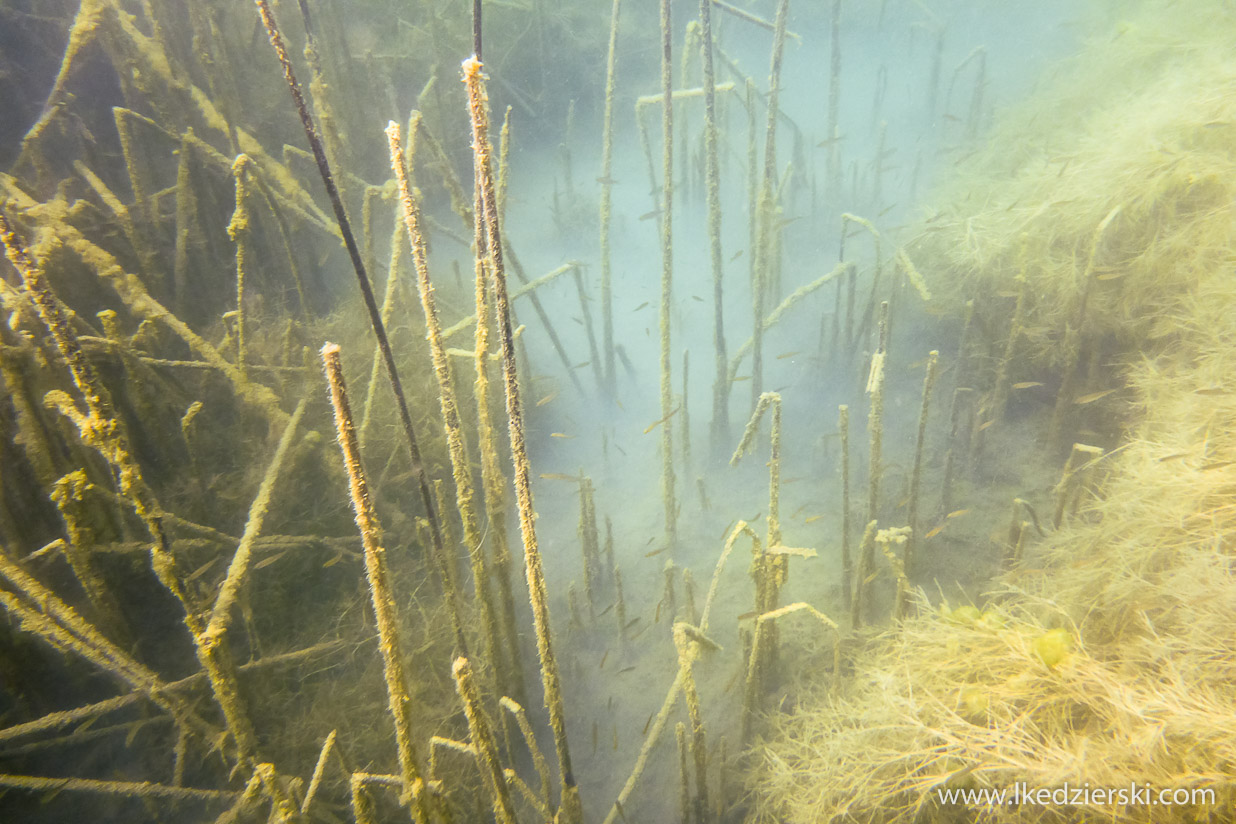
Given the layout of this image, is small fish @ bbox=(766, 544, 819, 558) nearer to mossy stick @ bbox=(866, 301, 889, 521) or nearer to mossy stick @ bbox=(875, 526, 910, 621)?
mossy stick @ bbox=(875, 526, 910, 621)

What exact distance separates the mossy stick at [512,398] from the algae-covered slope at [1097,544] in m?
1.19

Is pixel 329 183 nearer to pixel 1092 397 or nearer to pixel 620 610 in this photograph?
pixel 620 610

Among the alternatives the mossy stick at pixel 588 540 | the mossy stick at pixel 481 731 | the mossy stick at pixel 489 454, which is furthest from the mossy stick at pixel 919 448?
the mossy stick at pixel 481 731

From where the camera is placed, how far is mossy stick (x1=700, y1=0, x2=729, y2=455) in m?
2.93

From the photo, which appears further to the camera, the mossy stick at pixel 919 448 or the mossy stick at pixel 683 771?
the mossy stick at pixel 919 448

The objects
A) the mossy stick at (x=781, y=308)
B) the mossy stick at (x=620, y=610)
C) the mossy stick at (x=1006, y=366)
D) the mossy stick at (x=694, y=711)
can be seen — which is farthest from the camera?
the mossy stick at (x=781, y=308)

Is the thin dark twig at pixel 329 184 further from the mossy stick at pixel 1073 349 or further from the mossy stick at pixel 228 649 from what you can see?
the mossy stick at pixel 1073 349

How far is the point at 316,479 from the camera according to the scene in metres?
2.86

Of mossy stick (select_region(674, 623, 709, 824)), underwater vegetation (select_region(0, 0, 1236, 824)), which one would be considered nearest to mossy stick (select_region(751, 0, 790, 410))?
underwater vegetation (select_region(0, 0, 1236, 824))

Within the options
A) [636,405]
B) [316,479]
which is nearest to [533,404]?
[636,405]

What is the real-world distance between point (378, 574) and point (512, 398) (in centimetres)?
45

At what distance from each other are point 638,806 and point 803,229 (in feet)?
19.4

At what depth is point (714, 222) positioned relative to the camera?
3320mm

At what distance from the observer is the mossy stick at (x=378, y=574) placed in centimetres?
95
